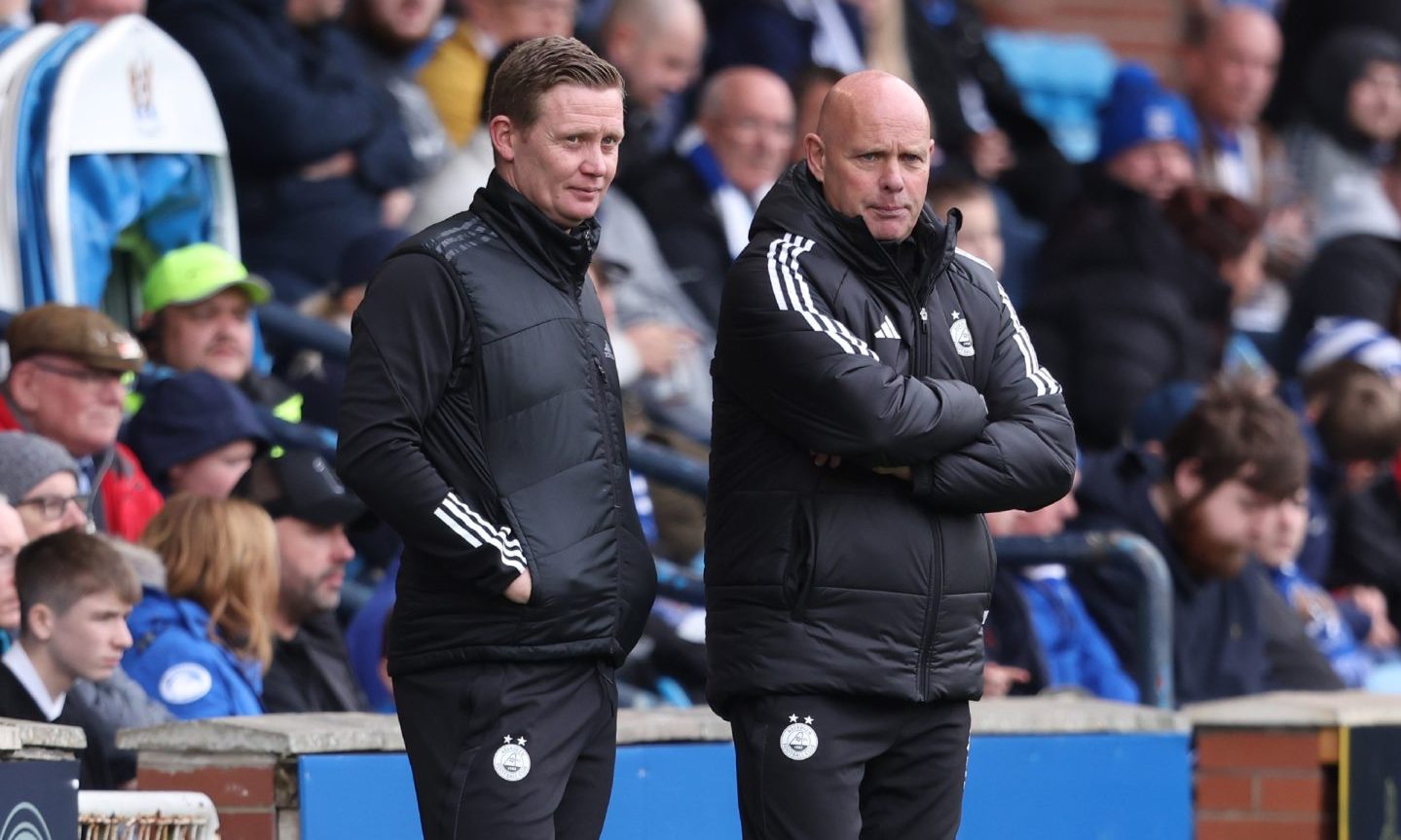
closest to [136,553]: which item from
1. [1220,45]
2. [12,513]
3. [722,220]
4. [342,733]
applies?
[12,513]

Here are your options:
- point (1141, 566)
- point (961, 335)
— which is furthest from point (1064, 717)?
point (961, 335)

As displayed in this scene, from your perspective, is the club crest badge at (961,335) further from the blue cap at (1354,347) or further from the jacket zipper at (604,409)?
the blue cap at (1354,347)

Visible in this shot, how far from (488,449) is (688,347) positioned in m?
4.69

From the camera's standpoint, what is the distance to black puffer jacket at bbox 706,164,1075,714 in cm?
422

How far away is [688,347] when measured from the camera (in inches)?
342

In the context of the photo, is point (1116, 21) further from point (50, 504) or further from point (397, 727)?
point (397, 727)

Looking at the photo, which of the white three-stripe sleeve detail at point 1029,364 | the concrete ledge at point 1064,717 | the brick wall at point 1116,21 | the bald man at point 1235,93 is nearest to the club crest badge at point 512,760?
the white three-stripe sleeve detail at point 1029,364

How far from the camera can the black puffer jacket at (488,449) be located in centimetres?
394

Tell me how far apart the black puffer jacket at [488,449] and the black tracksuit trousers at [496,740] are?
4 cm

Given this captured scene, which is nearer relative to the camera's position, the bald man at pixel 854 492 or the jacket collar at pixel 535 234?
the jacket collar at pixel 535 234

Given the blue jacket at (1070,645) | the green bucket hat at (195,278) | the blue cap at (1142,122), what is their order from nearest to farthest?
the green bucket hat at (195,278) → the blue jacket at (1070,645) → the blue cap at (1142,122)

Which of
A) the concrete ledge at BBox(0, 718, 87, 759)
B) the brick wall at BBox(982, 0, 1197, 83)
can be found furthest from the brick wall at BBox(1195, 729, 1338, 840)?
the brick wall at BBox(982, 0, 1197, 83)

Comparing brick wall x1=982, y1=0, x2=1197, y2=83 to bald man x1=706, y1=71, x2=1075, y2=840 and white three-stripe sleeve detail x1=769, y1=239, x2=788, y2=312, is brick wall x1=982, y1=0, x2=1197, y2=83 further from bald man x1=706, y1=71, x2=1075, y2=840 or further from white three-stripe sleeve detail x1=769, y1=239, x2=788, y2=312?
white three-stripe sleeve detail x1=769, y1=239, x2=788, y2=312

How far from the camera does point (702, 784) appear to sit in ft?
17.5
